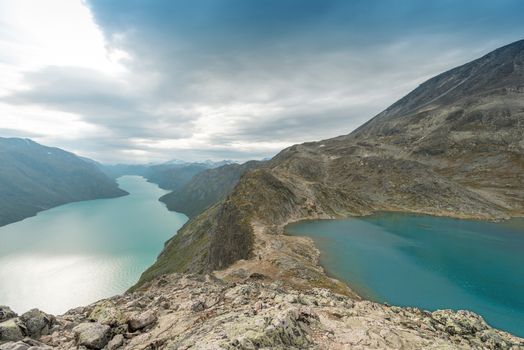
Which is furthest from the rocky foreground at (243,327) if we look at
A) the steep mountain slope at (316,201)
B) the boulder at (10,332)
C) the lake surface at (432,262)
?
the lake surface at (432,262)

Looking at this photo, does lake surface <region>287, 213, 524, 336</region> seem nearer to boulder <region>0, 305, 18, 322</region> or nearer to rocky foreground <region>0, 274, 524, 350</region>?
rocky foreground <region>0, 274, 524, 350</region>

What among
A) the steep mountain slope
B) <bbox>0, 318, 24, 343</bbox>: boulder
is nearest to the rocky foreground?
<bbox>0, 318, 24, 343</bbox>: boulder

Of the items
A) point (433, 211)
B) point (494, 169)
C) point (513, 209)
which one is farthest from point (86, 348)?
point (494, 169)

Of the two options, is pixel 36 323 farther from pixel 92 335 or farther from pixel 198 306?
pixel 198 306

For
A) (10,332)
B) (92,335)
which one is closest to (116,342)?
(92,335)

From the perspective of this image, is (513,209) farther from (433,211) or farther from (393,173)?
(393,173)

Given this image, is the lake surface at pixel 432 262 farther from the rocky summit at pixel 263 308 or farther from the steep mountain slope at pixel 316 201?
the steep mountain slope at pixel 316 201

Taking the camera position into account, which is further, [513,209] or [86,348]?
[513,209]
